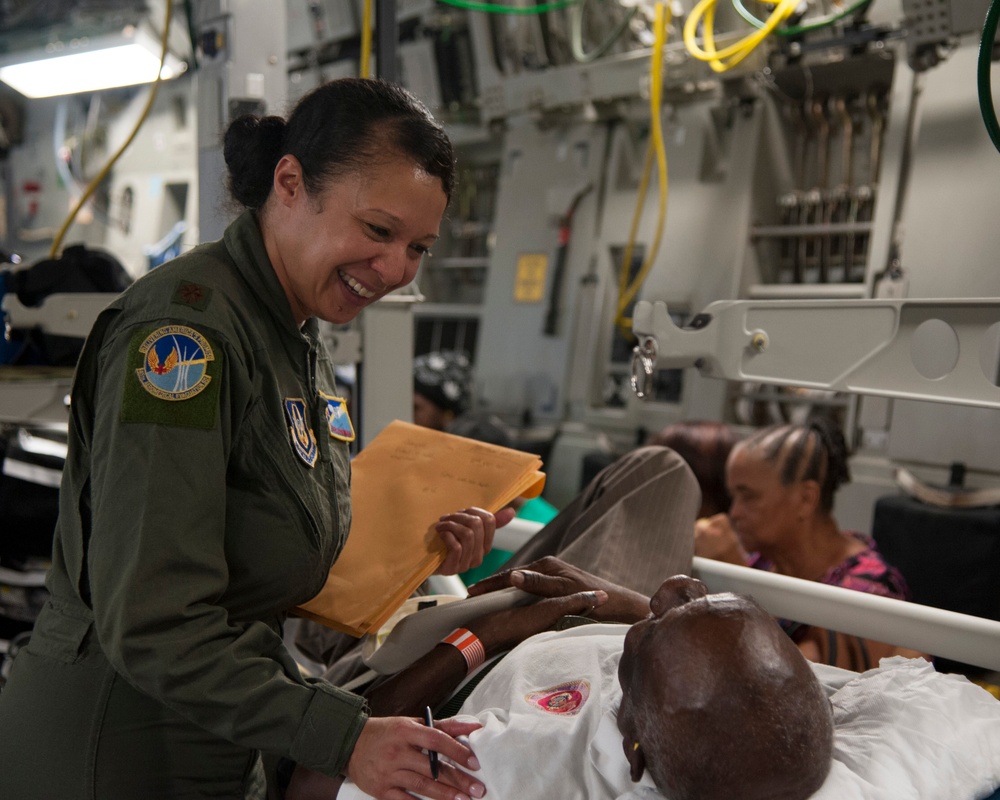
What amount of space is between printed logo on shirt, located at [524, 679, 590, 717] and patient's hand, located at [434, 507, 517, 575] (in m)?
0.32

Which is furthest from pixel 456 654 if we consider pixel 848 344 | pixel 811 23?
pixel 811 23

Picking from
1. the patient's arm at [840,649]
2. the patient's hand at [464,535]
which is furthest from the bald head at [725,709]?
the patient's arm at [840,649]

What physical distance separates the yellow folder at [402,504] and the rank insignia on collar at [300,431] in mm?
322

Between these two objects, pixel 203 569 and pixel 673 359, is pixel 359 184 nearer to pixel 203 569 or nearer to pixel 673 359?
pixel 203 569

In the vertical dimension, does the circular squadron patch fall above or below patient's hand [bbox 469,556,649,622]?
above

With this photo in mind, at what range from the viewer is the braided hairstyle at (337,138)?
1.27 metres

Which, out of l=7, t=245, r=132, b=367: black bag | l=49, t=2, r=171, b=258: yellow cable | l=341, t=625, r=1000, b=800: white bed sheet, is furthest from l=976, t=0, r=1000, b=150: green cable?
l=7, t=245, r=132, b=367: black bag

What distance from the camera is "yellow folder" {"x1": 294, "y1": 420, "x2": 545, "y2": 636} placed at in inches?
60.6

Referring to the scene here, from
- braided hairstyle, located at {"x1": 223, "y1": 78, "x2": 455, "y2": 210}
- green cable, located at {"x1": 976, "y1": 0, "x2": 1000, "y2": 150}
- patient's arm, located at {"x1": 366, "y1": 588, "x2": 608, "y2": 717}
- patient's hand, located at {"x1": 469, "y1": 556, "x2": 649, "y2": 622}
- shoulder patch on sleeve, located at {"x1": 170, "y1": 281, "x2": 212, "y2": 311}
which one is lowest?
patient's arm, located at {"x1": 366, "y1": 588, "x2": 608, "y2": 717}

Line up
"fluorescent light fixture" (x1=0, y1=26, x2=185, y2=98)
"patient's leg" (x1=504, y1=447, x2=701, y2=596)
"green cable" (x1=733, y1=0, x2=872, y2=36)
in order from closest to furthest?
"patient's leg" (x1=504, y1=447, x2=701, y2=596), "green cable" (x1=733, y1=0, x2=872, y2=36), "fluorescent light fixture" (x1=0, y1=26, x2=185, y2=98)

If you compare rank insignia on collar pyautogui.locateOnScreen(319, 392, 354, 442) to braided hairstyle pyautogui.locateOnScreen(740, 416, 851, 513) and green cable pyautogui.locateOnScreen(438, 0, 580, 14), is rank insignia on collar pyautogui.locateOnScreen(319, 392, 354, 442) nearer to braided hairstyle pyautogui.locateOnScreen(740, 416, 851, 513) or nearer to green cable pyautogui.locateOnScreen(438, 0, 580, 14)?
green cable pyautogui.locateOnScreen(438, 0, 580, 14)

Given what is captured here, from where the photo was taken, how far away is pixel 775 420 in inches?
152

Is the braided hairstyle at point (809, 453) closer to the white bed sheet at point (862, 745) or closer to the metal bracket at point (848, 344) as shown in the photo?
the metal bracket at point (848, 344)

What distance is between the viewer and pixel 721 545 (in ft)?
9.34
